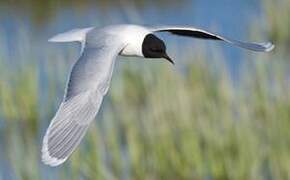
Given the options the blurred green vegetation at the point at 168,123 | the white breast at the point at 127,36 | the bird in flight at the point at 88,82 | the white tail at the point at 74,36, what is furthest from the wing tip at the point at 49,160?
the blurred green vegetation at the point at 168,123

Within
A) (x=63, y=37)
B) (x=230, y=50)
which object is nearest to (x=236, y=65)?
(x=230, y=50)

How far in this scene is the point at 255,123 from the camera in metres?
4.80

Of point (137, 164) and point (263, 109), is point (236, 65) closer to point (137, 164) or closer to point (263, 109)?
point (263, 109)

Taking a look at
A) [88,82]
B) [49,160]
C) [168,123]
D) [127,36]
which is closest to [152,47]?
[127,36]

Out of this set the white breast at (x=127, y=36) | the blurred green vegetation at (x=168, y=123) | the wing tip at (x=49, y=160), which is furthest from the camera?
the blurred green vegetation at (x=168, y=123)

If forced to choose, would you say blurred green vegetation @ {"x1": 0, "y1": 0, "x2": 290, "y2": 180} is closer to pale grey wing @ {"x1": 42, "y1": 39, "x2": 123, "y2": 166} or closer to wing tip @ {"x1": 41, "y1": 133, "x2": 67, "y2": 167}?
pale grey wing @ {"x1": 42, "y1": 39, "x2": 123, "y2": 166}

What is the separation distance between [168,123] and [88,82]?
7.67 ft

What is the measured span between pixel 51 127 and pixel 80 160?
1.96 metres

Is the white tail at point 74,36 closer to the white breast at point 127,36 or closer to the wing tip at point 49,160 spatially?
the white breast at point 127,36

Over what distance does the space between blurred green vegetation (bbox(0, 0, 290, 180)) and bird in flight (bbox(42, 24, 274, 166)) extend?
166 cm

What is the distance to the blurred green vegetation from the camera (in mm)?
4449

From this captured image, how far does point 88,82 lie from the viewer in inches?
99.2

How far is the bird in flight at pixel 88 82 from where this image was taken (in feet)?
7.88

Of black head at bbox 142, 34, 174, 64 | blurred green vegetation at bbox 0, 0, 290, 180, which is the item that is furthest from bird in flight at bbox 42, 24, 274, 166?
blurred green vegetation at bbox 0, 0, 290, 180
